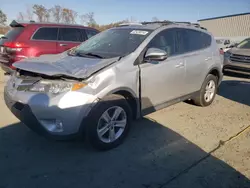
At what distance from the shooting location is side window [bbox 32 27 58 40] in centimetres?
705

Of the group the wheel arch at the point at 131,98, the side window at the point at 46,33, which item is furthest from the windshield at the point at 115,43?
the side window at the point at 46,33

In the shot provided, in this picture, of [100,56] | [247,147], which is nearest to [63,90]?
[100,56]

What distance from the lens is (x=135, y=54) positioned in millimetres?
3668

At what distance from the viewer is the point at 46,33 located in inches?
287

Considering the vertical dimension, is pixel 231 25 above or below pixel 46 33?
above

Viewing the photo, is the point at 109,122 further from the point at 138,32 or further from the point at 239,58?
the point at 239,58

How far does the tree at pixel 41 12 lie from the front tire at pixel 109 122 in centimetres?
3486

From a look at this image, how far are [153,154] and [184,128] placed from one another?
1.14m

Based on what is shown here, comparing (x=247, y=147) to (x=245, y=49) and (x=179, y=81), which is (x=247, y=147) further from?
(x=245, y=49)

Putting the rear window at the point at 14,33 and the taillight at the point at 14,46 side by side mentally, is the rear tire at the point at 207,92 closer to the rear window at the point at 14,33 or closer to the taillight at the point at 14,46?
the taillight at the point at 14,46

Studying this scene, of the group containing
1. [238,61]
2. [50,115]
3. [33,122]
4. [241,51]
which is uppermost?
Answer: [241,51]

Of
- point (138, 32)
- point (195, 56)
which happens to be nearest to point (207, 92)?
point (195, 56)

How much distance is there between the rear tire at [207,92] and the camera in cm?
525

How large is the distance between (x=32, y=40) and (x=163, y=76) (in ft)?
14.6
